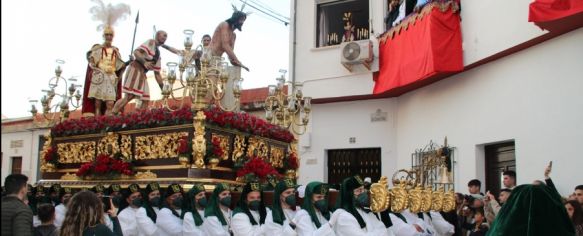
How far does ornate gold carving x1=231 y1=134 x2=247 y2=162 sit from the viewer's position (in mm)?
9516

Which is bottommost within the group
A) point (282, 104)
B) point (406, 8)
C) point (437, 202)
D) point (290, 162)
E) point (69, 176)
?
point (437, 202)

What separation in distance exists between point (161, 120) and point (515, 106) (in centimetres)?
598

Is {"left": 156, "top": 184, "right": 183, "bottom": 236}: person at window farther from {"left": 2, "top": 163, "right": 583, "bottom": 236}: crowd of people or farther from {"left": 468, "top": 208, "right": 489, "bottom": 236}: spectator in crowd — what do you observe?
{"left": 468, "top": 208, "right": 489, "bottom": 236}: spectator in crowd

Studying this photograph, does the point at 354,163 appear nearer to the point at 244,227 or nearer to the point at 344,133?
the point at 344,133

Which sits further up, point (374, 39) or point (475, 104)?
point (374, 39)

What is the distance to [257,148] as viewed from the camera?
9984 mm

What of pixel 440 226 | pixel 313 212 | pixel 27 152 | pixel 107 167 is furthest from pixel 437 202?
pixel 27 152

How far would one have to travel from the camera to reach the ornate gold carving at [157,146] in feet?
30.2

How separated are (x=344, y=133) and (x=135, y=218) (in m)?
8.30

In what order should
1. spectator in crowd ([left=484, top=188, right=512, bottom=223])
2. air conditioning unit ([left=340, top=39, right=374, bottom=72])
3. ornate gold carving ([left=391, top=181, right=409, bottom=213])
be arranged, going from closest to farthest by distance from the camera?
ornate gold carving ([left=391, top=181, right=409, bottom=213]) → spectator in crowd ([left=484, top=188, right=512, bottom=223]) → air conditioning unit ([left=340, top=39, right=374, bottom=72])

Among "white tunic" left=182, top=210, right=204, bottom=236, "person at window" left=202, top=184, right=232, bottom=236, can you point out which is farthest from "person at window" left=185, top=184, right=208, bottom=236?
"person at window" left=202, top=184, right=232, bottom=236

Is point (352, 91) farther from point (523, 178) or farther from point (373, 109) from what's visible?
point (523, 178)

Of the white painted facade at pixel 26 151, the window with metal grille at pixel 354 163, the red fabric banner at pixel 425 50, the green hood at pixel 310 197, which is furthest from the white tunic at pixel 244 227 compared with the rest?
the white painted facade at pixel 26 151

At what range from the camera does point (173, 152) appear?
917 cm
